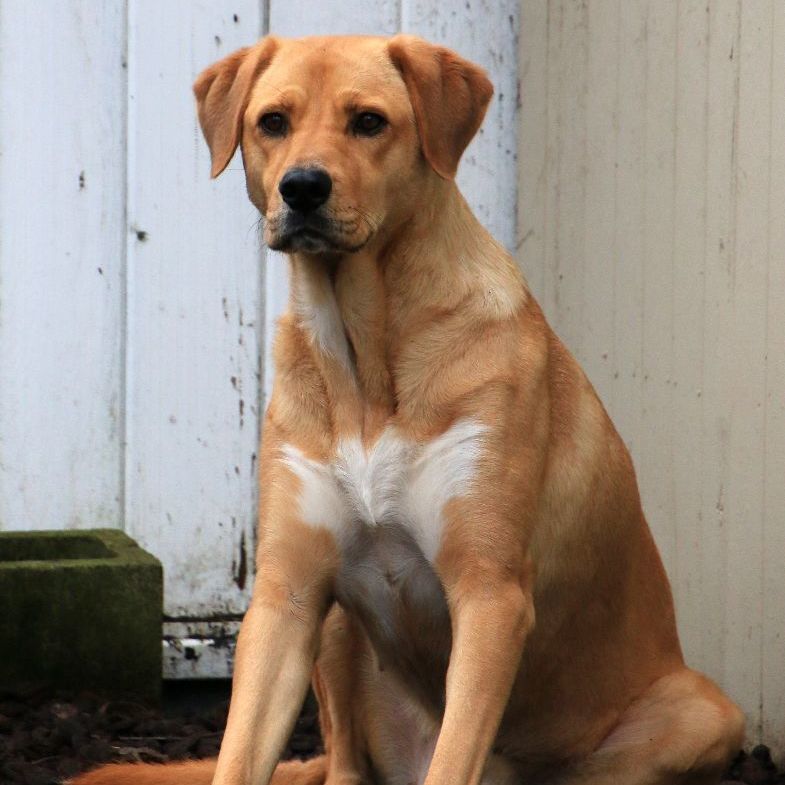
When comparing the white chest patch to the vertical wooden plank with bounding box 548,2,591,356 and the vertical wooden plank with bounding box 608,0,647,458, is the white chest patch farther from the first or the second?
the vertical wooden plank with bounding box 548,2,591,356

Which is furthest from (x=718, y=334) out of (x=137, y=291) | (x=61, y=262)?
(x=61, y=262)

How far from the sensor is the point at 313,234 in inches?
118

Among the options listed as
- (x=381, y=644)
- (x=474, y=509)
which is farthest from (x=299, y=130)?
(x=381, y=644)

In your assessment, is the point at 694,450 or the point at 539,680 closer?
the point at 539,680

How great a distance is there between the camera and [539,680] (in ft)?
10.9

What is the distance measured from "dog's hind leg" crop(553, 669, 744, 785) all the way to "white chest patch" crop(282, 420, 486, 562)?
640 millimetres

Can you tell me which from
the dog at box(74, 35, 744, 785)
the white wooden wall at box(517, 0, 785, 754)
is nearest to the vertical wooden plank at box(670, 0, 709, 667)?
the white wooden wall at box(517, 0, 785, 754)

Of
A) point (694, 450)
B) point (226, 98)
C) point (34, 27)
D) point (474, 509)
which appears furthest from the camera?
point (34, 27)

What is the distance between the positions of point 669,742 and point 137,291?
2249 mm

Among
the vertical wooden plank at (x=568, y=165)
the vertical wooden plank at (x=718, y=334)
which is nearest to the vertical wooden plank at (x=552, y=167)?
the vertical wooden plank at (x=568, y=165)

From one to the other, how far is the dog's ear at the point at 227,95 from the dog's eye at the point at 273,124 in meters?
0.09

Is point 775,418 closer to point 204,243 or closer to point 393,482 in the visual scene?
point 393,482

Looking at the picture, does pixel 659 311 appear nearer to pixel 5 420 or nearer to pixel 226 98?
pixel 226 98

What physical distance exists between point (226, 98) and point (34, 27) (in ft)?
5.55
